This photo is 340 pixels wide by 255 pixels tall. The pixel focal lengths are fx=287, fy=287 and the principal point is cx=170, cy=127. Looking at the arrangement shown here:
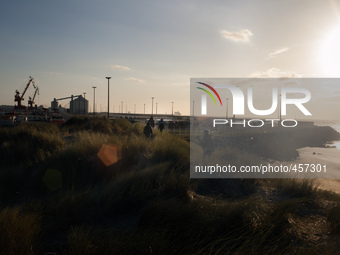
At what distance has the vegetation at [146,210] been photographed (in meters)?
4.69

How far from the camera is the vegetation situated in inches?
185

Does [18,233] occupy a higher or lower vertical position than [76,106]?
lower

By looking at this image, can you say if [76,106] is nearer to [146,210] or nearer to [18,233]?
[146,210]

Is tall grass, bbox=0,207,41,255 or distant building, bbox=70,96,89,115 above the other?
distant building, bbox=70,96,89,115

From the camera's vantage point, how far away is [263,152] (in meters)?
33.8

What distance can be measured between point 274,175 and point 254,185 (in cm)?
155

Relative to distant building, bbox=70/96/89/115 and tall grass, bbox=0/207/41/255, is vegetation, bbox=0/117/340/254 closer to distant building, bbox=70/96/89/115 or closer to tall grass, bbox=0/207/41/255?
tall grass, bbox=0/207/41/255

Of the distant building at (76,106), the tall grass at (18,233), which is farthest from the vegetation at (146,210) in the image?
the distant building at (76,106)

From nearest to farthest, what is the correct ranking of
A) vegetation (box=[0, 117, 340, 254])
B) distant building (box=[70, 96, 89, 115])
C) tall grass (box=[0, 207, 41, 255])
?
tall grass (box=[0, 207, 41, 255])
vegetation (box=[0, 117, 340, 254])
distant building (box=[70, 96, 89, 115])

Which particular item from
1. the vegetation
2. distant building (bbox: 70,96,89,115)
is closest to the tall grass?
the vegetation

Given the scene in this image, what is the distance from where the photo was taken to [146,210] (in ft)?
19.4

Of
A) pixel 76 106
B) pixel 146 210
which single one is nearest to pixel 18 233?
pixel 146 210

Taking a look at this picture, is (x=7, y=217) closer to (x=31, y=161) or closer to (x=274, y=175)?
(x=31, y=161)

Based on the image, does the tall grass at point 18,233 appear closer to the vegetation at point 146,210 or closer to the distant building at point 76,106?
the vegetation at point 146,210
